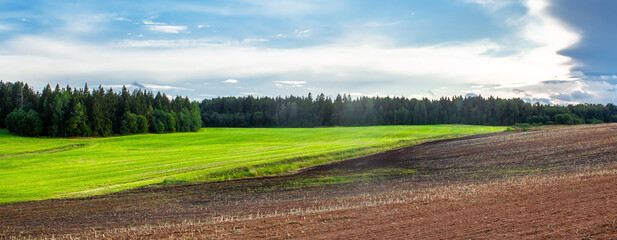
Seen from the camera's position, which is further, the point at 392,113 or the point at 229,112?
the point at 229,112

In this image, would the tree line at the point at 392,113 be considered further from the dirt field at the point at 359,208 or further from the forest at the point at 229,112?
the dirt field at the point at 359,208

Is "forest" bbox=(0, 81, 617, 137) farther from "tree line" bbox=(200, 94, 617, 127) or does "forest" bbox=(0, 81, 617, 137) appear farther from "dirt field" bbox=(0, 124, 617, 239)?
"dirt field" bbox=(0, 124, 617, 239)

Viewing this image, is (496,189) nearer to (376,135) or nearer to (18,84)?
(376,135)

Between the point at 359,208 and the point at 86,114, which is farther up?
the point at 86,114

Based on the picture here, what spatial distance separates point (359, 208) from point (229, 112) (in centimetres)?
16209

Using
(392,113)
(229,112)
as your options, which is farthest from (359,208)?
(229,112)

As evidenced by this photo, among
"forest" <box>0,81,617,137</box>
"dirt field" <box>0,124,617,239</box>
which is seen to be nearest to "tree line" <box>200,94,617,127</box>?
"forest" <box>0,81,617,137</box>

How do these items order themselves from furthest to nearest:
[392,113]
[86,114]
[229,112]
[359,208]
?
[229,112] → [392,113] → [86,114] → [359,208]

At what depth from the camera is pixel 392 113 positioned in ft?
521

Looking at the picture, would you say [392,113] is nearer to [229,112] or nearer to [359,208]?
[229,112]

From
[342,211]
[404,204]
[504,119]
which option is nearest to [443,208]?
[404,204]

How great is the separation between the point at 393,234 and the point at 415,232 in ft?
2.21

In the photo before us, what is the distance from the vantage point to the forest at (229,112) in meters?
90.5

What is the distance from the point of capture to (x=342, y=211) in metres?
16.3
